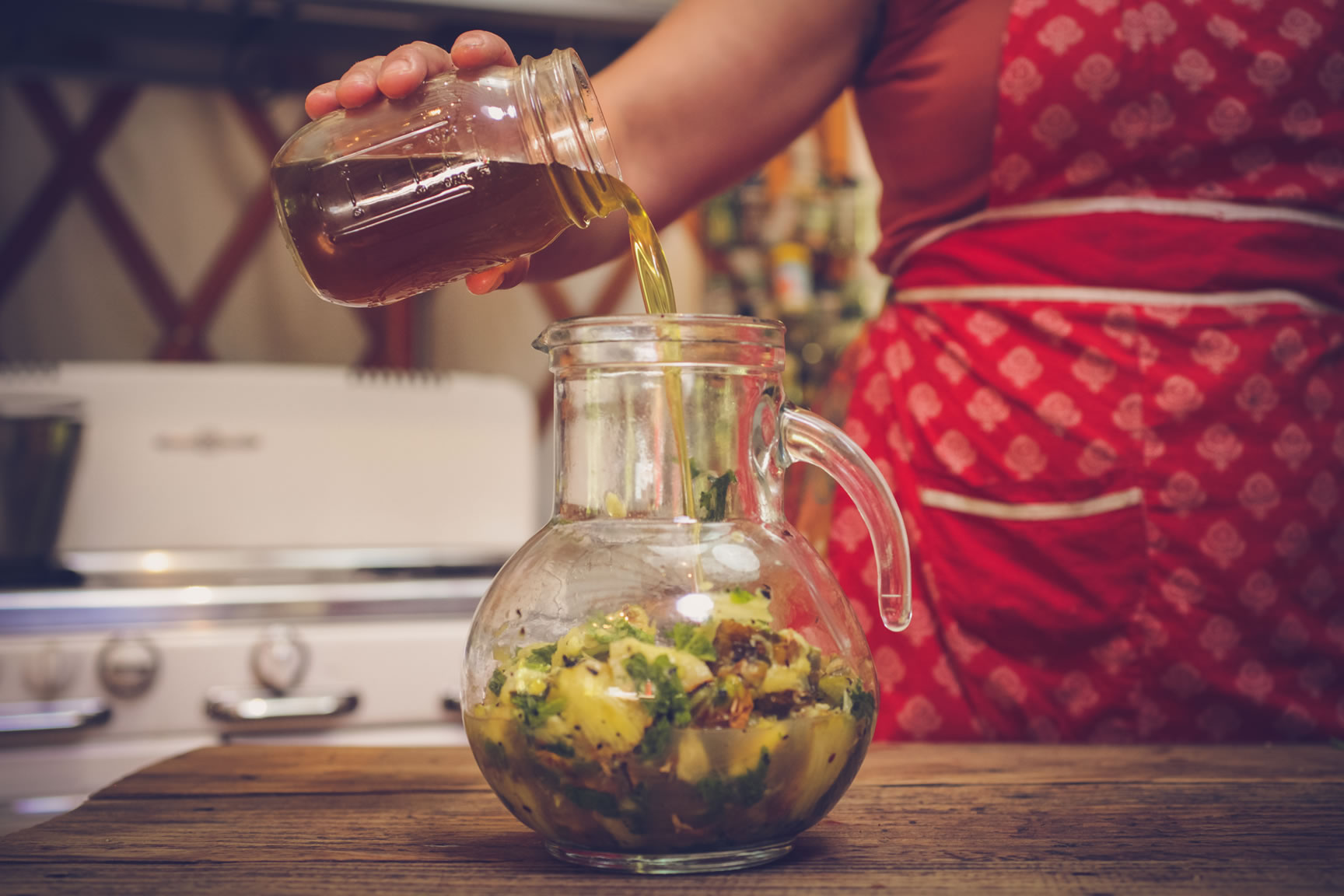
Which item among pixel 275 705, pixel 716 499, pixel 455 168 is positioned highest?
pixel 455 168

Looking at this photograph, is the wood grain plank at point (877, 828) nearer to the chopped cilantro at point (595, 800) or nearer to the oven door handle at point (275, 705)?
the chopped cilantro at point (595, 800)

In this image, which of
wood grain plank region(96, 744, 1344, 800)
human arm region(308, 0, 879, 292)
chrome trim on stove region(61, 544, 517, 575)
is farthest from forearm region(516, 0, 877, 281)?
chrome trim on stove region(61, 544, 517, 575)

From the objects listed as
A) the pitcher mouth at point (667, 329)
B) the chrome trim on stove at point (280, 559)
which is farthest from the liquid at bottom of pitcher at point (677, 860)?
the chrome trim on stove at point (280, 559)

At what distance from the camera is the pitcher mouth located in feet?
1.05

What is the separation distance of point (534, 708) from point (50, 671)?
99 centimetres

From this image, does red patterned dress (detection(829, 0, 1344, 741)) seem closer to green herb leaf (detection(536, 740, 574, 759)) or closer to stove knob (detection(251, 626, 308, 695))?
green herb leaf (detection(536, 740, 574, 759))

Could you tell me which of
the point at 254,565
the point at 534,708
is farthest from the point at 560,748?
the point at 254,565

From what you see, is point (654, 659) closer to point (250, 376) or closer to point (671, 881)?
point (671, 881)

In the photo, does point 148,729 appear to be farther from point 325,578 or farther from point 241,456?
point 241,456

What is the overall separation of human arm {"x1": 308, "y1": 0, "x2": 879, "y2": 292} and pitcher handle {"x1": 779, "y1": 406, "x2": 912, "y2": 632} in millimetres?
214

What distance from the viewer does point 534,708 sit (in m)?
0.29

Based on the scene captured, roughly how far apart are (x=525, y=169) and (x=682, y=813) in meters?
0.22

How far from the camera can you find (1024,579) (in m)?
0.61

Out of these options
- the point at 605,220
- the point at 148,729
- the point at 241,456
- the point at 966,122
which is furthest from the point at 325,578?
the point at 966,122
